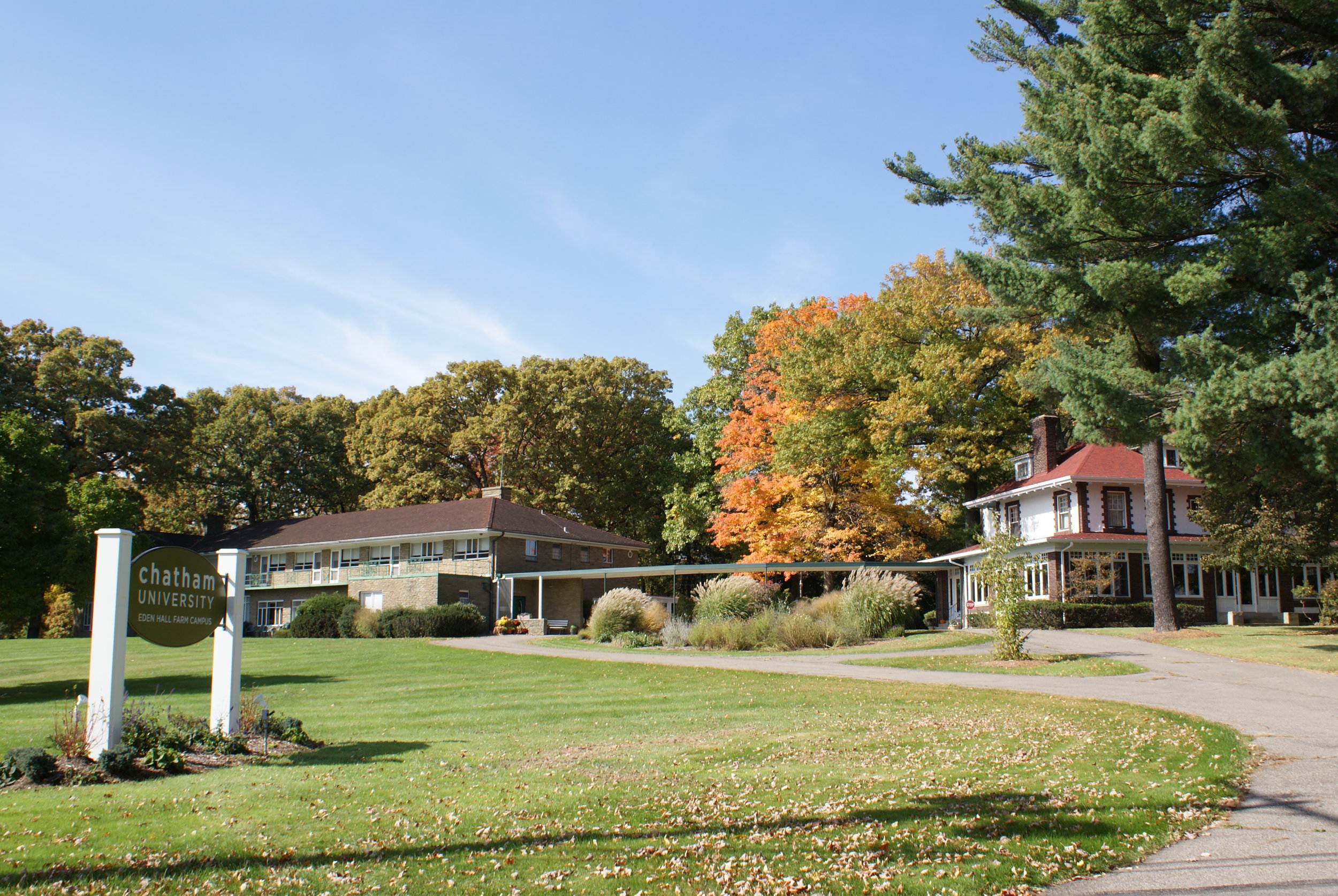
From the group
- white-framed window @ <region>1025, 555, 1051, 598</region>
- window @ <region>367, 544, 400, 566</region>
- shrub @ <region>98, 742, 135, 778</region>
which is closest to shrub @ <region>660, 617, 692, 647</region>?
white-framed window @ <region>1025, 555, 1051, 598</region>

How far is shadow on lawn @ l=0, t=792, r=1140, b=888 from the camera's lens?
549 centimetres

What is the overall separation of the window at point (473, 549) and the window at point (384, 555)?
4.18 metres

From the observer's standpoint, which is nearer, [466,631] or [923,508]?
[466,631]

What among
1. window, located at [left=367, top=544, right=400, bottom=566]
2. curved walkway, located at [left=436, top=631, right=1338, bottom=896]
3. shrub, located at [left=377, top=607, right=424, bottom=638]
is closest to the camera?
curved walkway, located at [left=436, top=631, right=1338, bottom=896]

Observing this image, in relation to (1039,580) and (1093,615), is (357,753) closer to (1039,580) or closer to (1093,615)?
(1093,615)

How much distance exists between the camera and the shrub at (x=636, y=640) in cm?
2906

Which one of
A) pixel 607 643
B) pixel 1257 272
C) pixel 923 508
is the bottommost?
pixel 607 643

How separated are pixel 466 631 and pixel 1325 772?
3097 centimetres

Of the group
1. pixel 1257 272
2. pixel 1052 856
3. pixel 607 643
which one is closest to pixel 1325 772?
pixel 1052 856

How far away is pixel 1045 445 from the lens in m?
37.6

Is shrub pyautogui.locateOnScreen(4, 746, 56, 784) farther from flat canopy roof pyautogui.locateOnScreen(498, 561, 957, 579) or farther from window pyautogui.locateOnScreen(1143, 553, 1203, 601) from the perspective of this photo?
window pyautogui.locateOnScreen(1143, 553, 1203, 601)

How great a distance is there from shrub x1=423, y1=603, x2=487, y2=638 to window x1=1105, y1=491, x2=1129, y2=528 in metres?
24.4

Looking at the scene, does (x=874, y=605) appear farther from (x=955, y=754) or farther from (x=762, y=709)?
(x=955, y=754)

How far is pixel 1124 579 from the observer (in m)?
35.3
